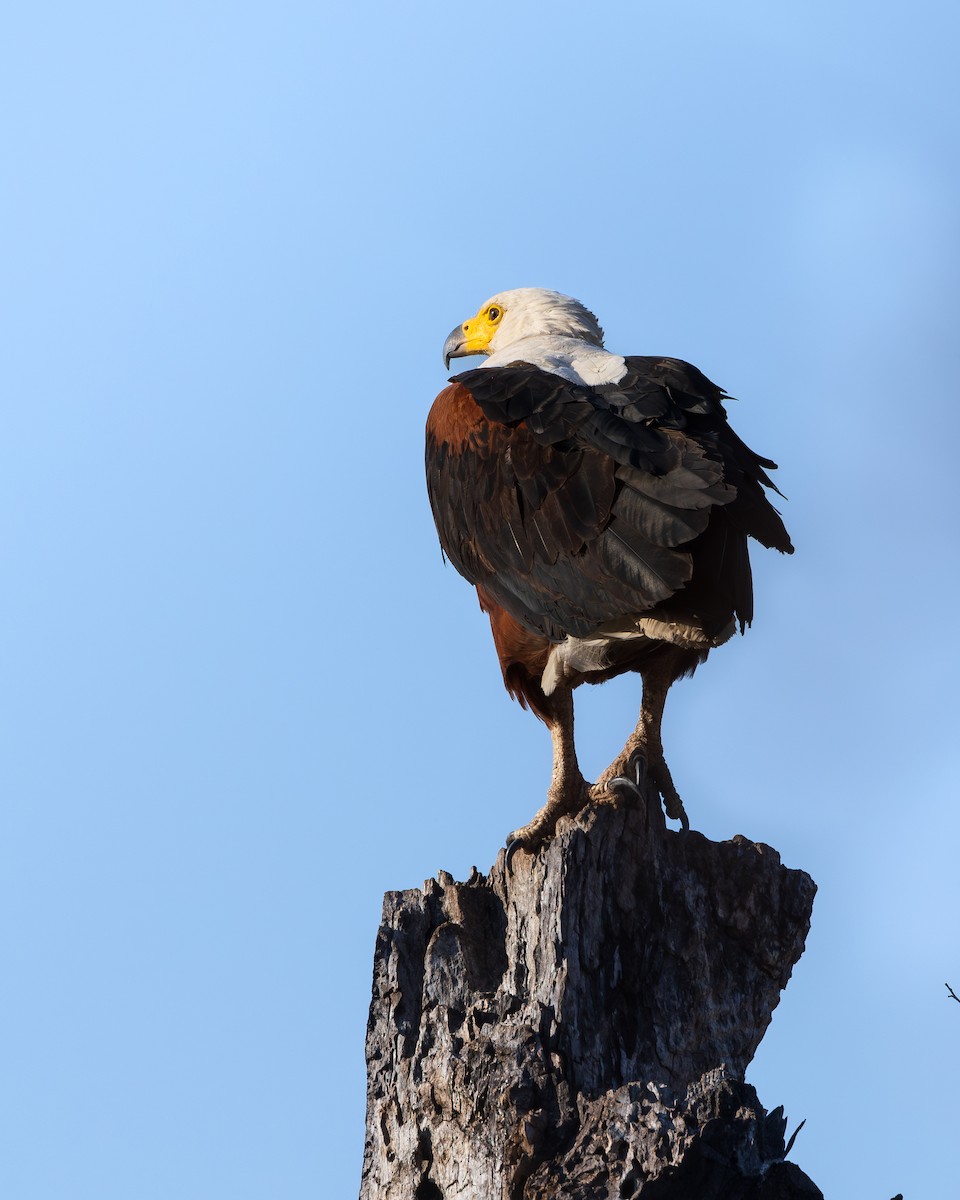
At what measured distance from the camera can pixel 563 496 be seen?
5.88 m

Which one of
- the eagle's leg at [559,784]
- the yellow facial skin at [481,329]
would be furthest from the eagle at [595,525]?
the yellow facial skin at [481,329]

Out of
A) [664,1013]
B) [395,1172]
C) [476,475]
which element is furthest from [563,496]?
[395,1172]

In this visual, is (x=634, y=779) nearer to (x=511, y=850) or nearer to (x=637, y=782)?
(x=637, y=782)

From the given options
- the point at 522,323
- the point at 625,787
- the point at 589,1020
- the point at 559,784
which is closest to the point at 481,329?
the point at 522,323

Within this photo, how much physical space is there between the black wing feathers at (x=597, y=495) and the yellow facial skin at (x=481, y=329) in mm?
1500

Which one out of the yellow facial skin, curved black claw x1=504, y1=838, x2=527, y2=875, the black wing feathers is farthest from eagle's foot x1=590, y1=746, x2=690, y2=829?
the yellow facial skin

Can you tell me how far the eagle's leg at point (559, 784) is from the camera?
5961 millimetres

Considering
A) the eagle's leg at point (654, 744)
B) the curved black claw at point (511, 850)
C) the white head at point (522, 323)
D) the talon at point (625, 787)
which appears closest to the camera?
the curved black claw at point (511, 850)

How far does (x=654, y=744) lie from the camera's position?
6387 millimetres

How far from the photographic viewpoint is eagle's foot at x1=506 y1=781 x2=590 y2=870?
232 inches

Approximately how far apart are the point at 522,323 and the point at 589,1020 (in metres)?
4.14

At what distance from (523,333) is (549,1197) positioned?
475cm

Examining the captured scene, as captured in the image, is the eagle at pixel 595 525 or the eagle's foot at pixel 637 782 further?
the eagle's foot at pixel 637 782

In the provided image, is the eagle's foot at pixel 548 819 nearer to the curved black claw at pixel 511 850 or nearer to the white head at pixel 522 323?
the curved black claw at pixel 511 850
